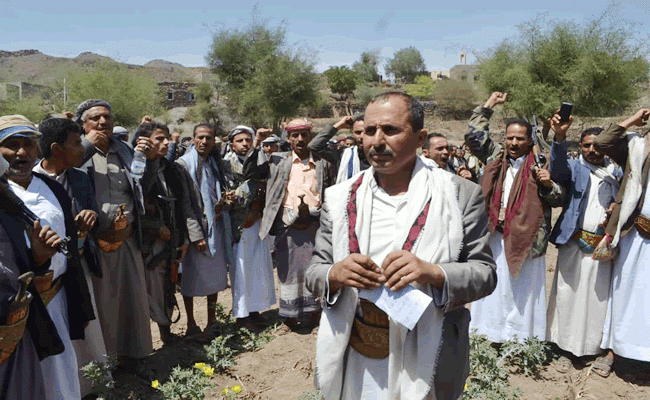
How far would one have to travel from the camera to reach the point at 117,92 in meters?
37.6

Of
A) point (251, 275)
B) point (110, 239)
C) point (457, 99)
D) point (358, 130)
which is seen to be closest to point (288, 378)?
point (251, 275)

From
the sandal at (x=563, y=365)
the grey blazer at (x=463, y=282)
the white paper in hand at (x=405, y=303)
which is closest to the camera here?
the white paper in hand at (x=405, y=303)

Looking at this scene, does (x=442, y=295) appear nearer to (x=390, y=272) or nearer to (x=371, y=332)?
(x=390, y=272)

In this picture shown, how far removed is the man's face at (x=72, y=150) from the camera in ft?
11.6

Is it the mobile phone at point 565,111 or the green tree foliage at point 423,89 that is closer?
the mobile phone at point 565,111

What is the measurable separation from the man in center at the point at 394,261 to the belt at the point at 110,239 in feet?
7.77

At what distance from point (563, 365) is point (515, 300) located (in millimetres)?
690

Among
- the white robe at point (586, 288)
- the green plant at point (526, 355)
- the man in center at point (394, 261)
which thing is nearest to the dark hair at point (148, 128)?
the man in center at point (394, 261)

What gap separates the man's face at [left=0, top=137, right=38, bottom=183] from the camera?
2887 millimetres

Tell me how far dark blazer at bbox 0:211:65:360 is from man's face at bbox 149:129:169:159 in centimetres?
184

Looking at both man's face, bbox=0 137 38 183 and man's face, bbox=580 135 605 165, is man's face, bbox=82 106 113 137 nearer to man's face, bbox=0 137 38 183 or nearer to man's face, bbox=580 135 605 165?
man's face, bbox=0 137 38 183

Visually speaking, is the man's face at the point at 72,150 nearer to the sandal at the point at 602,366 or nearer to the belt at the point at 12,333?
the belt at the point at 12,333

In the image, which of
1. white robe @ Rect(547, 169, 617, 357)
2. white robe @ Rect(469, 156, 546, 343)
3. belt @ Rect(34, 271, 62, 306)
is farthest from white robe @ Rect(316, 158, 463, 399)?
white robe @ Rect(547, 169, 617, 357)

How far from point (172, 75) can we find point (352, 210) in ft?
208
